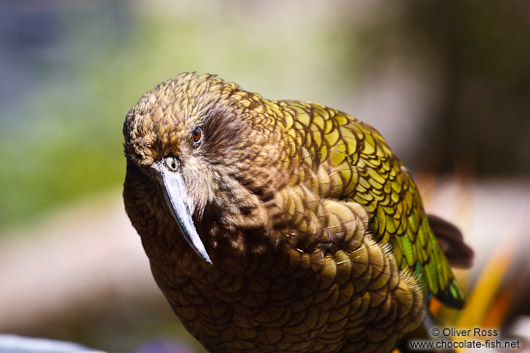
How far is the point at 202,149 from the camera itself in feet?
5.33

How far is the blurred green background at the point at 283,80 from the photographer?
548 centimetres

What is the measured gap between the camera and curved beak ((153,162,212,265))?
1539mm

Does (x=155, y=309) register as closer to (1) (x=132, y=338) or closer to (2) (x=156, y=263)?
(1) (x=132, y=338)

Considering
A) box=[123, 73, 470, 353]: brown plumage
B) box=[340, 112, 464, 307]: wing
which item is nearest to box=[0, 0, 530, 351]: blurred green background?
box=[340, 112, 464, 307]: wing

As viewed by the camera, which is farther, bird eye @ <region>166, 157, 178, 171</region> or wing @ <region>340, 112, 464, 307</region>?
wing @ <region>340, 112, 464, 307</region>

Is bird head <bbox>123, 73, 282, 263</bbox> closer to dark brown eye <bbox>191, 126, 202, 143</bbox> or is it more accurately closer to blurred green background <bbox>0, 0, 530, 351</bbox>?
dark brown eye <bbox>191, 126, 202, 143</bbox>

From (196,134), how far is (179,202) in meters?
0.19

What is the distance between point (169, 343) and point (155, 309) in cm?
43

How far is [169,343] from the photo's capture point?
3775 mm

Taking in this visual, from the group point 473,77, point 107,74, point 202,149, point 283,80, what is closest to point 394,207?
point 202,149

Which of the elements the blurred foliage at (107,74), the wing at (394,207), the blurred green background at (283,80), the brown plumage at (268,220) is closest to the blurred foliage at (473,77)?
the blurred green background at (283,80)

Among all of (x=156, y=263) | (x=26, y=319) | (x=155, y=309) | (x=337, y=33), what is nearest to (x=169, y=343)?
(x=155, y=309)

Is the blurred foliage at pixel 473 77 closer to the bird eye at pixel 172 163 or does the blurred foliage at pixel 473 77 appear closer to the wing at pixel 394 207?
the wing at pixel 394 207

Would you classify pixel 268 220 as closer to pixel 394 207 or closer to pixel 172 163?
pixel 172 163
